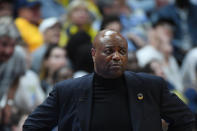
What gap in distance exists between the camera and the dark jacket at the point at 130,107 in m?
3.29

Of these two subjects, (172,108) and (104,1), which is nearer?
(172,108)

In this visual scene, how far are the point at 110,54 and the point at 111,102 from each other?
12.8 inches

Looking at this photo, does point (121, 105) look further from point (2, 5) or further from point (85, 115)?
point (2, 5)

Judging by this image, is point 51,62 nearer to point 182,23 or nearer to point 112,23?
point 112,23

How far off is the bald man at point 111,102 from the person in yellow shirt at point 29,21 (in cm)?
402

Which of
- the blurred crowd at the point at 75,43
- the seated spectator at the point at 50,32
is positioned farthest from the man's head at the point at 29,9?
the seated spectator at the point at 50,32

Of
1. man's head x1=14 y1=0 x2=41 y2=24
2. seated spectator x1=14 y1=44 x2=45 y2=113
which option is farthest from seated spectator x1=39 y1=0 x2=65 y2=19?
seated spectator x1=14 y1=44 x2=45 y2=113

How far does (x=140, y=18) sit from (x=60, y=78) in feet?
10.6

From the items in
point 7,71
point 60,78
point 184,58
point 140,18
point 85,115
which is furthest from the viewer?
point 140,18

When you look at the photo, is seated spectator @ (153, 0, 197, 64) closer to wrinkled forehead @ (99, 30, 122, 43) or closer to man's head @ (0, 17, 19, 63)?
man's head @ (0, 17, 19, 63)

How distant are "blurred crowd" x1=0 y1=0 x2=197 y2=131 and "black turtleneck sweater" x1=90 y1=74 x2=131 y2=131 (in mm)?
1883

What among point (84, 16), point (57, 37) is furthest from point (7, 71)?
point (84, 16)

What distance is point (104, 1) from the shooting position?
9.04 meters

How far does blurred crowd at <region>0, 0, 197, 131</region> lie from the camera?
5648 millimetres
